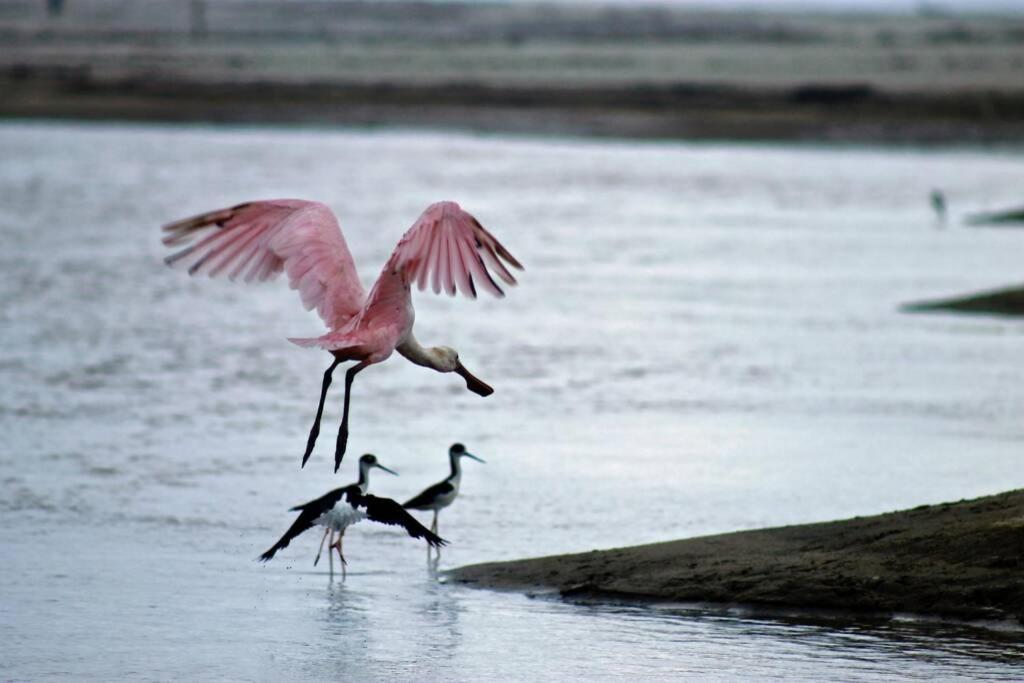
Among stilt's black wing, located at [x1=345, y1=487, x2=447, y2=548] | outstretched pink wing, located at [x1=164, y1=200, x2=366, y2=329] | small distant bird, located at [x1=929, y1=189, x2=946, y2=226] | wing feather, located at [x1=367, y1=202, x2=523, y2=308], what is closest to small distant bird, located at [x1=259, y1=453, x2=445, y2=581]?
stilt's black wing, located at [x1=345, y1=487, x2=447, y2=548]

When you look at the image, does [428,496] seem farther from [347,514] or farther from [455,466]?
[347,514]

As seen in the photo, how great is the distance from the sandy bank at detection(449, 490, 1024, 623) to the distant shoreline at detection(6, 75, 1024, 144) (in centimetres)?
4327

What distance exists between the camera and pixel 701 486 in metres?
12.7

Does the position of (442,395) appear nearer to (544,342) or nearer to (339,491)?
(544,342)

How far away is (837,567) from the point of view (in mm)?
9766

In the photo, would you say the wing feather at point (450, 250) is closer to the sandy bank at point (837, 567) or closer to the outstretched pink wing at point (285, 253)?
the outstretched pink wing at point (285, 253)

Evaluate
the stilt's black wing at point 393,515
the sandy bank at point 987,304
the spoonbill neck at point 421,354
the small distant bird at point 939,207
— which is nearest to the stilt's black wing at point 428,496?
the stilt's black wing at point 393,515

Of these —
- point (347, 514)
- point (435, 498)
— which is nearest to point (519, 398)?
point (435, 498)

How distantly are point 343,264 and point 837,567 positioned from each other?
3.00m

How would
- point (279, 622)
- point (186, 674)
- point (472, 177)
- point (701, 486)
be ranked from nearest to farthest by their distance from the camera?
point (186, 674) → point (279, 622) → point (701, 486) → point (472, 177)

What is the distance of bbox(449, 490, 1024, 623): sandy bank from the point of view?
9367 millimetres

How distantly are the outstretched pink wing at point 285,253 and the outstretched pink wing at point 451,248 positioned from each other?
600 millimetres

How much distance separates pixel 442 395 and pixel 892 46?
99.8 meters

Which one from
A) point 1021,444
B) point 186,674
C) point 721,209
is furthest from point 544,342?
point 721,209
